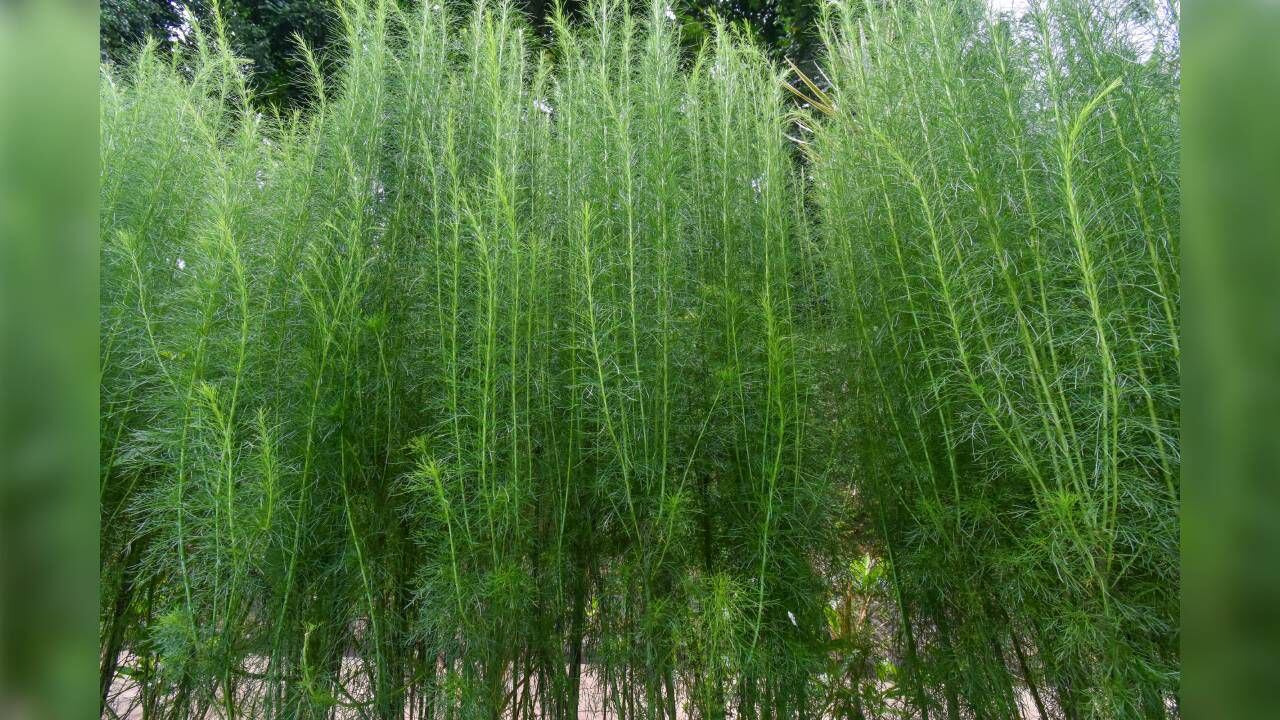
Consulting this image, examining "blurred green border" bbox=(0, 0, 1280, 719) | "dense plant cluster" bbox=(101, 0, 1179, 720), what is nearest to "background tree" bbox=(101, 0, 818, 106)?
"dense plant cluster" bbox=(101, 0, 1179, 720)

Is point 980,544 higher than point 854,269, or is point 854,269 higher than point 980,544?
point 854,269

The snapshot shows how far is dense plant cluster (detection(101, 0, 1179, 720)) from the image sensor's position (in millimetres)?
1784

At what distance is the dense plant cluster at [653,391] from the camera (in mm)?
1784

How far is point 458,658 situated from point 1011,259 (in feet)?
6.29
